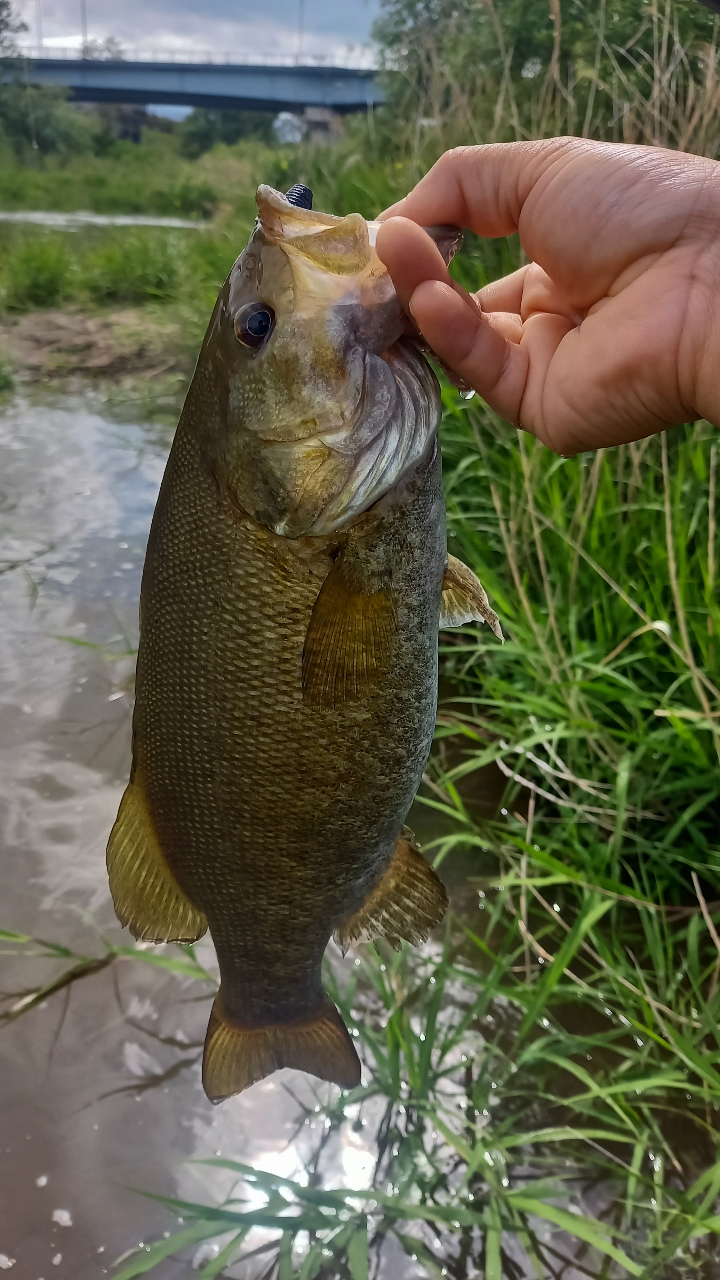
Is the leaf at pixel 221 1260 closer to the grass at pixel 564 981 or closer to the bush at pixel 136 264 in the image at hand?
the grass at pixel 564 981

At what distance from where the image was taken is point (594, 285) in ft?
2.85

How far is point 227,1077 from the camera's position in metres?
0.97

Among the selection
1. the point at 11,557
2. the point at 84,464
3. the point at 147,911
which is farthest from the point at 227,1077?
the point at 84,464

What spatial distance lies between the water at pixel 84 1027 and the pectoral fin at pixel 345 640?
4.01ft

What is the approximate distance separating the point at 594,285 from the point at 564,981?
4.59ft

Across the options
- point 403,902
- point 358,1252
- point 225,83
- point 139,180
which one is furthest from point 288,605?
point 139,180

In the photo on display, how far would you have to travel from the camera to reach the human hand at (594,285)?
0.79 meters

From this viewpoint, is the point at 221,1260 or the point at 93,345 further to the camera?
the point at 93,345

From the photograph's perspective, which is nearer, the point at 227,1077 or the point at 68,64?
the point at 227,1077

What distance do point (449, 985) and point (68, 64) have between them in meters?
4.27

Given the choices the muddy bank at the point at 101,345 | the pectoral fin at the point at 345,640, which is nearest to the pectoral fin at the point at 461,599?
the pectoral fin at the point at 345,640

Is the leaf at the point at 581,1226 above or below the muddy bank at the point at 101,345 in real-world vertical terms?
below

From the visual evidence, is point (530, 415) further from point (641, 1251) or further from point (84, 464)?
point (84, 464)

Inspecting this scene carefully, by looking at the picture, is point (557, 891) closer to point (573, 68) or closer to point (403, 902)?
point (403, 902)
